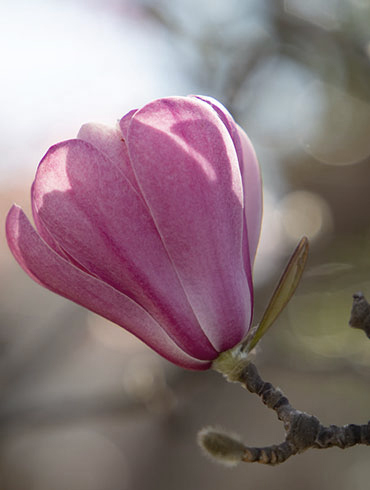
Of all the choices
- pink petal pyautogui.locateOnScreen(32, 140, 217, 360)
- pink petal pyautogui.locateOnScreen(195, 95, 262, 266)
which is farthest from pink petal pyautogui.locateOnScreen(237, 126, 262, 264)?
pink petal pyautogui.locateOnScreen(32, 140, 217, 360)

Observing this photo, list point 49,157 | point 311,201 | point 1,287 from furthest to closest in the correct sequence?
point 1,287 < point 311,201 < point 49,157

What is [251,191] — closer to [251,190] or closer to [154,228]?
[251,190]

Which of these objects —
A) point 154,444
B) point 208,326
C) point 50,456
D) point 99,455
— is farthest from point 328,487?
point 208,326

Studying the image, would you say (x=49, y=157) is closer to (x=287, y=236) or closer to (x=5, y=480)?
(x=287, y=236)

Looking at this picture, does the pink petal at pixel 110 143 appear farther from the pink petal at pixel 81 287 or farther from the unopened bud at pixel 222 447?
the unopened bud at pixel 222 447

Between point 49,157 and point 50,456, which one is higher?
point 49,157

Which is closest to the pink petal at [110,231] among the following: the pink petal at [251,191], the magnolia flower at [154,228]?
the magnolia flower at [154,228]

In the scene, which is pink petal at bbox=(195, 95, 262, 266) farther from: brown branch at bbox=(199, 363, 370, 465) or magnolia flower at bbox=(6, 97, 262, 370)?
brown branch at bbox=(199, 363, 370, 465)
